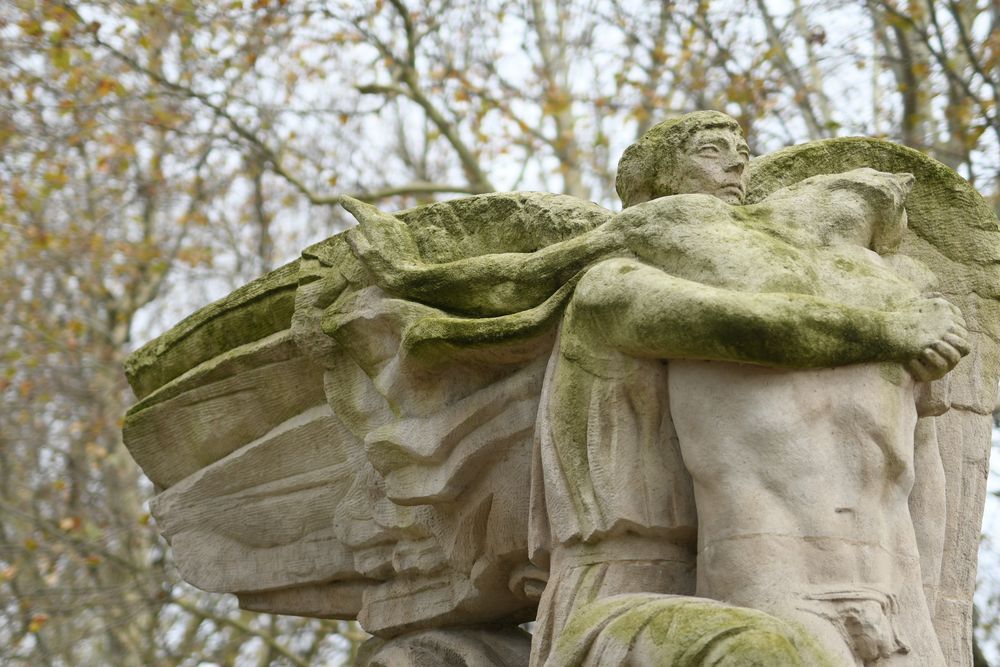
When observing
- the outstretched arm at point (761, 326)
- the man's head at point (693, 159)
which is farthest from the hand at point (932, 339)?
the man's head at point (693, 159)

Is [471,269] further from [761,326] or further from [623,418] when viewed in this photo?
[761,326]

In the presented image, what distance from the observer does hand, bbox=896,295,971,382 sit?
3641 millimetres

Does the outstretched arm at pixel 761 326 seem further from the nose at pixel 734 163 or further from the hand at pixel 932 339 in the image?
the nose at pixel 734 163

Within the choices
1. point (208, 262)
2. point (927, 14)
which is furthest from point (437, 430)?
point (208, 262)

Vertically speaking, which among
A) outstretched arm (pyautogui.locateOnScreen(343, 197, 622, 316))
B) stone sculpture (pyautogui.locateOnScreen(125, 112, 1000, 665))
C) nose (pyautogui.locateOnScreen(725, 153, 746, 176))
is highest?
nose (pyautogui.locateOnScreen(725, 153, 746, 176))

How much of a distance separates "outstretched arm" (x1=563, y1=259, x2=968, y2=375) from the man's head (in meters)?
0.49

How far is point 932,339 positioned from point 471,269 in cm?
129

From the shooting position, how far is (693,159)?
4.16m

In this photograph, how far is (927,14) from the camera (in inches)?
377

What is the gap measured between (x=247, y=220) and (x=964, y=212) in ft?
31.4

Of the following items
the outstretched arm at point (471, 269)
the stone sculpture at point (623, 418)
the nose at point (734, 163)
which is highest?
the nose at point (734, 163)

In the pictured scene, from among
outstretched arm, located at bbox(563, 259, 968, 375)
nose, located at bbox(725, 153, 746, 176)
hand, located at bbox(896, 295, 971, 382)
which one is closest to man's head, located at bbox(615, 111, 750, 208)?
nose, located at bbox(725, 153, 746, 176)

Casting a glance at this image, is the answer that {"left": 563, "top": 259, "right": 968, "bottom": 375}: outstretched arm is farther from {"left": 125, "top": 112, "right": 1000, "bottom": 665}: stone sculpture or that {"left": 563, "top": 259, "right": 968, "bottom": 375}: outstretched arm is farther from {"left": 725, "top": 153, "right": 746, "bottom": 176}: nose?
{"left": 725, "top": 153, "right": 746, "bottom": 176}: nose

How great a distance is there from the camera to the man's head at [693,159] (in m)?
4.16
